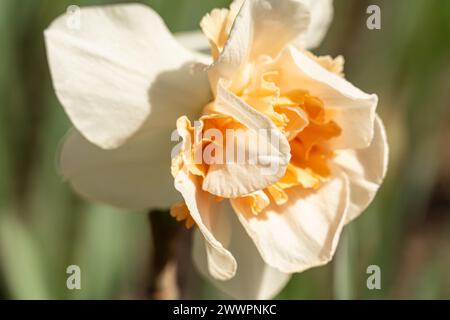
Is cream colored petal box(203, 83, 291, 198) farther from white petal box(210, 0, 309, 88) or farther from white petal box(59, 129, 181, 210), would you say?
white petal box(59, 129, 181, 210)

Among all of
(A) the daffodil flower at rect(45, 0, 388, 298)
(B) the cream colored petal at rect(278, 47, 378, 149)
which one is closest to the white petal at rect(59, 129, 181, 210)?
(A) the daffodil flower at rect(45, 0, 388, 298)

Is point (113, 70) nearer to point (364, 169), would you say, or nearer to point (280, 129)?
point (280, 129)

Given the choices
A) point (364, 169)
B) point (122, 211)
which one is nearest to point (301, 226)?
point (364, 169)

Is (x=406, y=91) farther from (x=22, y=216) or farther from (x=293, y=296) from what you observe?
(x=22, y=216)

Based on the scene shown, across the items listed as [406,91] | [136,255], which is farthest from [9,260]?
[406,91]
